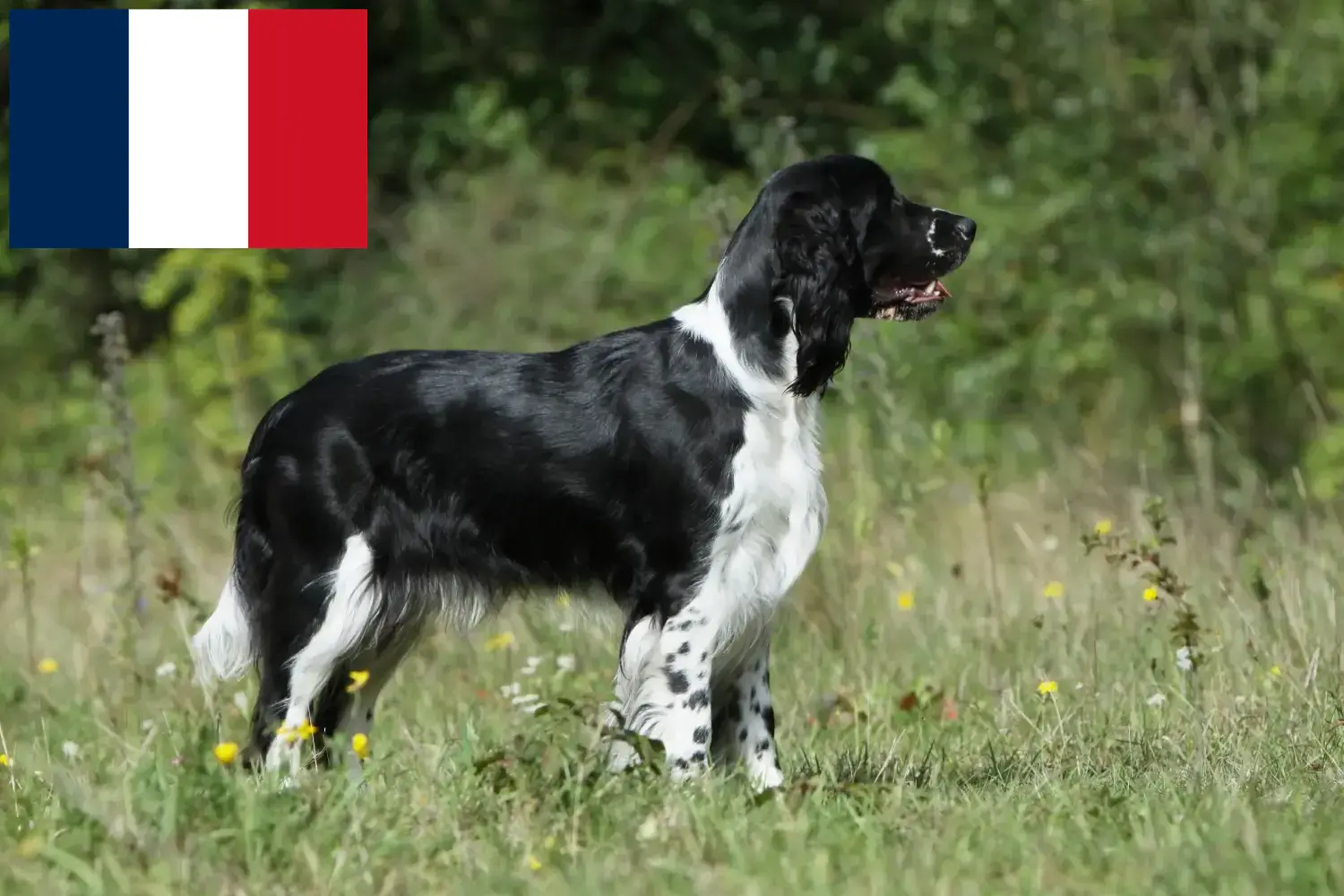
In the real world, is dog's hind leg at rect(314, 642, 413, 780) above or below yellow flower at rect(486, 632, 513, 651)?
above

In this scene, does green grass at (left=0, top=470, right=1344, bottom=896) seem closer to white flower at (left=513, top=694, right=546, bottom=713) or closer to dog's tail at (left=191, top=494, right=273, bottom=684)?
white flower at (left=513, top=694, right=546, bottom=713)

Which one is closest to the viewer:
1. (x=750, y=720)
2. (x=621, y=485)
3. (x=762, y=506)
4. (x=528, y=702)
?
(x=762, y=506)

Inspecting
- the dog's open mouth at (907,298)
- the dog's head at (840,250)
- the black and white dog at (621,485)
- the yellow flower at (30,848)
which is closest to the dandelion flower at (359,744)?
the black and white dog at (621,485)

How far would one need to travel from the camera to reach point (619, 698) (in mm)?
4207

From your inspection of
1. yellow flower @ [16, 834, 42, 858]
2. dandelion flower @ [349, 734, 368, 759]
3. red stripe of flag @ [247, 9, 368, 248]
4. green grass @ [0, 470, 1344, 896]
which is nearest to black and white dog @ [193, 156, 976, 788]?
green grass @ [0, 470, 1344, 896]

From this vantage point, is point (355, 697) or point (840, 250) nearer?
point (840, 250)

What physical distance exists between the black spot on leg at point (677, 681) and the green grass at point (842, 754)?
0.77ft

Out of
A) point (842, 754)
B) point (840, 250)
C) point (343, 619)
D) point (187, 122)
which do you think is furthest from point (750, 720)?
point (187, 122)

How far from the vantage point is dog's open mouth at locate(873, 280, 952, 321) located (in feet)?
14.3

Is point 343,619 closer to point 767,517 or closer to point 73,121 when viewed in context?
point 767,517

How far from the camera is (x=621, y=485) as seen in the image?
423 cm

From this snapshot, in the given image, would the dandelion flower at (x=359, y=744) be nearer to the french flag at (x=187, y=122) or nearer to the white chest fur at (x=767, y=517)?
the white chest fur at (x=767, y=517)

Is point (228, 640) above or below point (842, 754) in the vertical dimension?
above

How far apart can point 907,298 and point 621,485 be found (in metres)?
0.83
